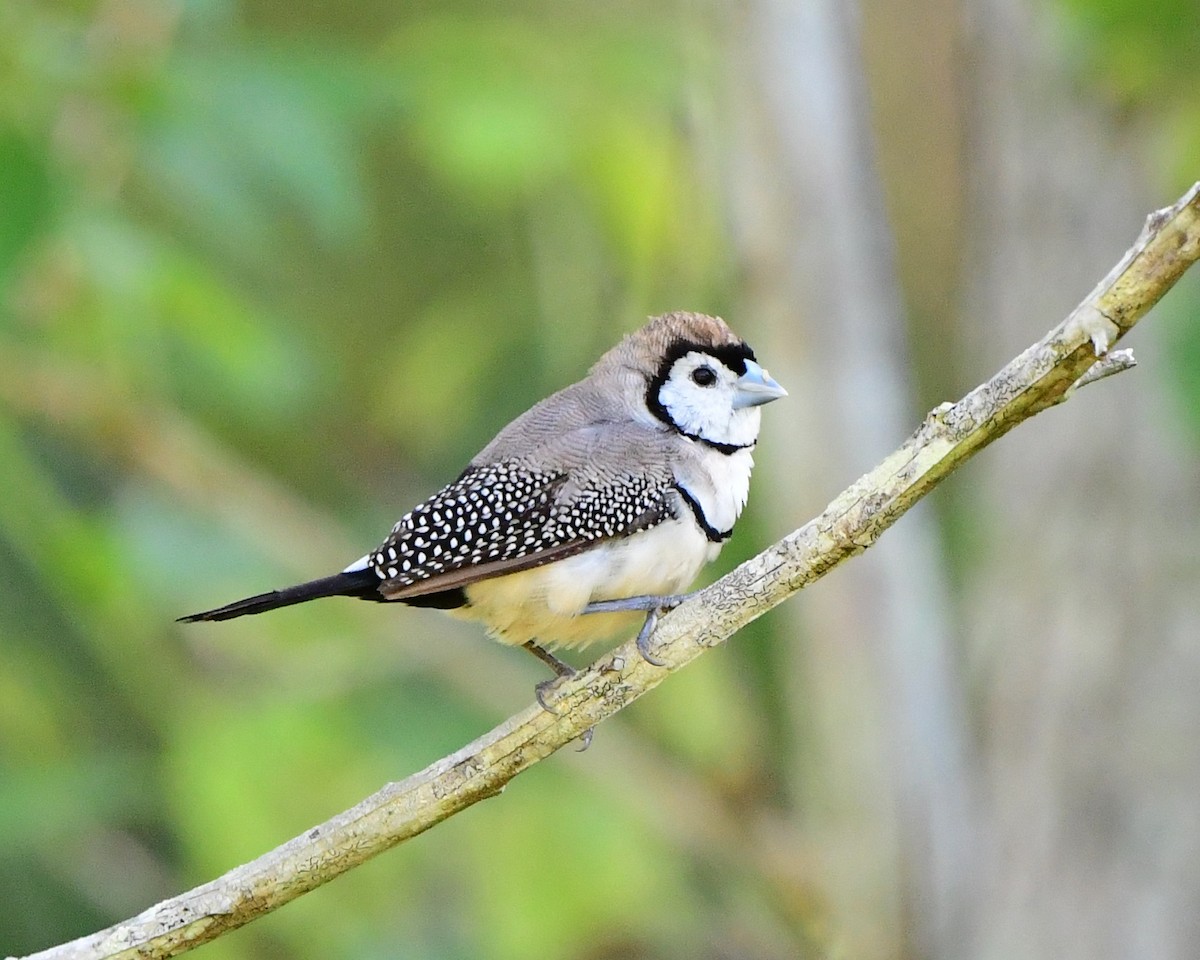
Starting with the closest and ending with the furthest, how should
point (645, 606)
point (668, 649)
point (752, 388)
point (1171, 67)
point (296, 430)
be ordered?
point (668, 649)
point (645, 606)
point (752, 388)
point (1171, 67)
point (296, 430)

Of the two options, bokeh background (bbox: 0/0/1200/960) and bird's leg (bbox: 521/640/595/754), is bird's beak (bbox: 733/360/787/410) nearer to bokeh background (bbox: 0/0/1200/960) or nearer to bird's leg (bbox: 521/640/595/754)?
bird's leg (bbox: 521/640/595/754)

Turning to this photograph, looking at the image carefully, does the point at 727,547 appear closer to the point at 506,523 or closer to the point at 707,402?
the point at 707,402

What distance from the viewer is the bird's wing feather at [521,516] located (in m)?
3.27

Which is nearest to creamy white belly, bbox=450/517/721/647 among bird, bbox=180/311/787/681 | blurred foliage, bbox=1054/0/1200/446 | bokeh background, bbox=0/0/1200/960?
bird, bbox=180/311/787/681

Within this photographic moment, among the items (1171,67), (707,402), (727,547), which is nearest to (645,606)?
(707,402)

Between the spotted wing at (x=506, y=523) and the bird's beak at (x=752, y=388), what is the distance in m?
0.27

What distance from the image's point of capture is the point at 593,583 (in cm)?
338

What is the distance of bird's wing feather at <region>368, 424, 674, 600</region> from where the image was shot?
3.27 m

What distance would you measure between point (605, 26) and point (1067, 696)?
2.99 meters

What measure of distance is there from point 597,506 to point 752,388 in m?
0.45

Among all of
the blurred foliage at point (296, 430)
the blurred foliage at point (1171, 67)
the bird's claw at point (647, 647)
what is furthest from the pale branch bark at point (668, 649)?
the blurred foliage at point (296, 430)

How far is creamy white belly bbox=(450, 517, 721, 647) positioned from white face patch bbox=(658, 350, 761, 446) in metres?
0.25

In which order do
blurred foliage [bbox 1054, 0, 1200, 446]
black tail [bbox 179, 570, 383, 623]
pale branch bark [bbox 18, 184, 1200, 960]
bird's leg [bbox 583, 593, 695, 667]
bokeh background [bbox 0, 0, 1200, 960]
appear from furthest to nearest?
bokeh background [bbox 0, 0, 1200, 960] → blurred foliage [bbox 1054, 0, 1200, 446] → bird's leg [bbox 583, 593, 695, 667] → black tail [bbox 179, 570, 383, 623] → pale branch bark [bbox 18, 184, 1200, 960]

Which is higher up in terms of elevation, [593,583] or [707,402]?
[707,402]
